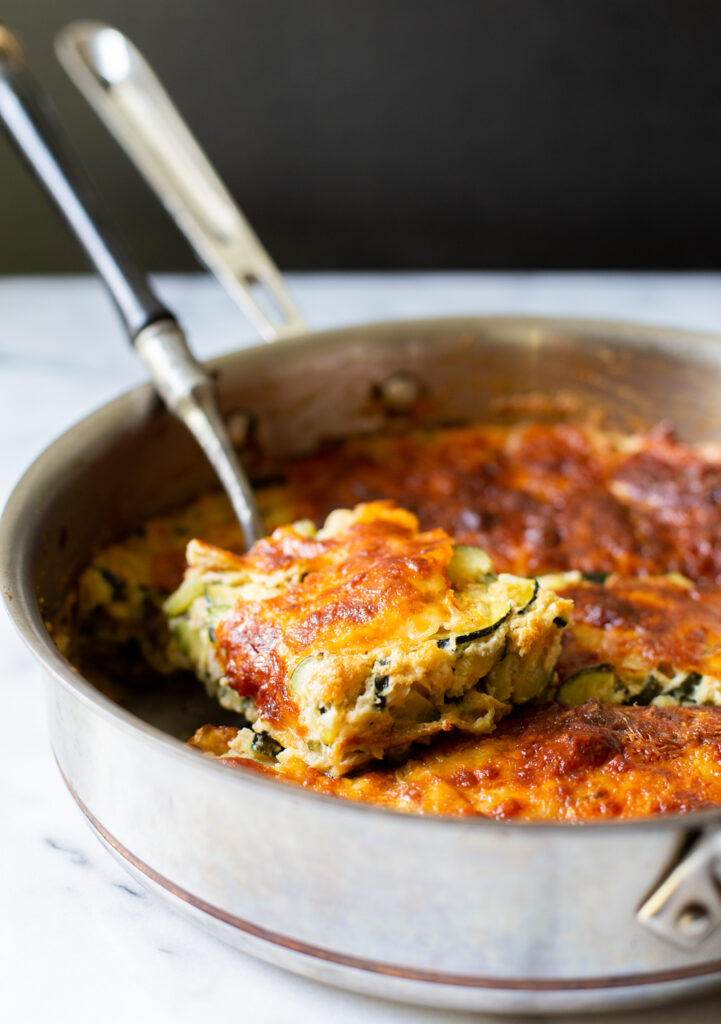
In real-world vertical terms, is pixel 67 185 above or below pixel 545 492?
above

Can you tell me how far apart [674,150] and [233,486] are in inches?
90.1

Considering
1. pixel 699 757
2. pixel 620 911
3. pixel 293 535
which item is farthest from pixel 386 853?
pixel 293 535

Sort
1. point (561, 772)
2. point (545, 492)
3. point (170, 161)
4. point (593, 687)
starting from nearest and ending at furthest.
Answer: point (561, 772) → point (593, 687) → point (545, 492) → point (170, 161)

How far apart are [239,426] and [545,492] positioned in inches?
24.5

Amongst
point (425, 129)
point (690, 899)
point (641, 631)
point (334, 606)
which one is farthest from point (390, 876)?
point (425, 129)

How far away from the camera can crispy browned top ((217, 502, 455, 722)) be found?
1.35 m

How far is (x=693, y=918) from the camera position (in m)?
1.04

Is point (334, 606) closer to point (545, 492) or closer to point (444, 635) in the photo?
point (444, 635)

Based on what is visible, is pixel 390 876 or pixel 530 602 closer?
pixel 390 876

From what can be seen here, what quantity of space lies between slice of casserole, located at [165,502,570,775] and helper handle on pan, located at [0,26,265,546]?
31 cm

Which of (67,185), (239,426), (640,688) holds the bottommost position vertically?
(640,688)

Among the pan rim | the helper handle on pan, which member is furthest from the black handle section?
the pan rim

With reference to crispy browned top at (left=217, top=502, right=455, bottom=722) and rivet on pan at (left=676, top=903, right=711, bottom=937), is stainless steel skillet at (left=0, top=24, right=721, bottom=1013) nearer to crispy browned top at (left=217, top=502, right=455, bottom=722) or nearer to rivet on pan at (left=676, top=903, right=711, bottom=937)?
rivet on pan at (left=676, top=903, right=711, bottom=937)

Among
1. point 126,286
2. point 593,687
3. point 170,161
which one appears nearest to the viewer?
point 593,687
